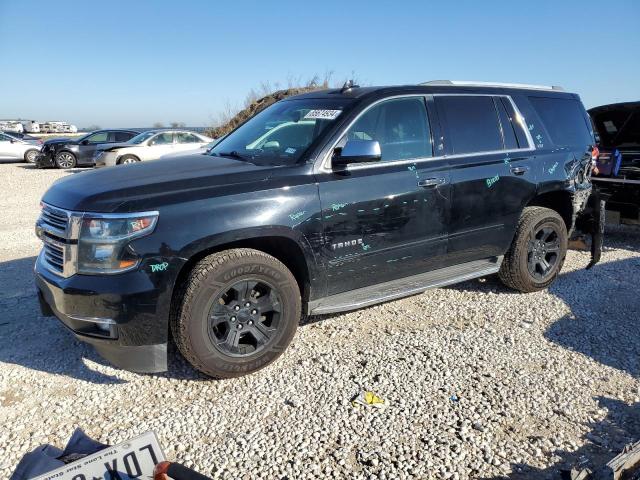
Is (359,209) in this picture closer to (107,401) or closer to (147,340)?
(147,340)

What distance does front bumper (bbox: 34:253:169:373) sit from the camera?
280 cm

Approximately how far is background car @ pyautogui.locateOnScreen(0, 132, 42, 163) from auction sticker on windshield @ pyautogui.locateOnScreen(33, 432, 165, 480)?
22.3 m

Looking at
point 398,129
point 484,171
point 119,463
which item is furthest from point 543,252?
point 119,463

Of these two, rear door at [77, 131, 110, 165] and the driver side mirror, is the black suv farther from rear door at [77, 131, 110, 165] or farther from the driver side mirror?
the driver side mirror

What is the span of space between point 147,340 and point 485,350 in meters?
2.41

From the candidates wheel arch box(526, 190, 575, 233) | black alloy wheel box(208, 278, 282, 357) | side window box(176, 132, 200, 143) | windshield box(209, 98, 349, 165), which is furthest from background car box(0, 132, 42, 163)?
wheel arch box(526, 190, 575, 233)

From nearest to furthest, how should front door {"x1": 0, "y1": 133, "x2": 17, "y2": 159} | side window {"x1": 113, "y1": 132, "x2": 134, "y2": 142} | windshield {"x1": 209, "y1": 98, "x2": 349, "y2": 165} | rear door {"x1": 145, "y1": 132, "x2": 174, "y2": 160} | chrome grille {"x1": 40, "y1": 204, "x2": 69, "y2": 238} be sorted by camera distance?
1. chrome grille {"x1": 40, "y1": 204, "x2": 69, "y2": 238}
2. windshield {"x1": 209, "y1": 98, "x2": 349, "y2": 165}
3. rear door {"x1": 145, "y1": 132, "x2": 174, "y2": 160}
4. side window {"x1": 113, "y1": 132, "x2": 134, "y2": 142}
5. front door {"x1": 0, "y1": 133, "x2": 17, "y2": 159}

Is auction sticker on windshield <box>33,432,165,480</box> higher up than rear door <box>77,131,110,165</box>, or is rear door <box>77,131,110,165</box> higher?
rear door <box>77,131,110,165</box>

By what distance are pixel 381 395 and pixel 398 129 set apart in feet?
6.69

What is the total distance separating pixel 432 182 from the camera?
3805 mm

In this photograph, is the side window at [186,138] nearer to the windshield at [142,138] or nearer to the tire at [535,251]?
the windshield at [142,138]

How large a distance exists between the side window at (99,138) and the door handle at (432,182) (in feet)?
61.6

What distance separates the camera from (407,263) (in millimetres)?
3828

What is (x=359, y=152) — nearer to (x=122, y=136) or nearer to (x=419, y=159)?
(x=419, y=159)
